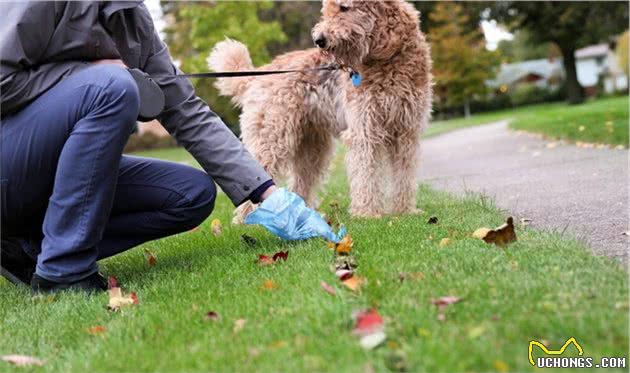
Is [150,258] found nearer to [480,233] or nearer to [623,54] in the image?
[480,233]

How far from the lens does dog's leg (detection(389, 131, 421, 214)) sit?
5691 mm

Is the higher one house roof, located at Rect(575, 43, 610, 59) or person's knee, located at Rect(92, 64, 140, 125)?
person's knee, located at Rect(92, 64, 140, 125)

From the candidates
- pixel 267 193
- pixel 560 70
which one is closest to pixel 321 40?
pixel 267 193

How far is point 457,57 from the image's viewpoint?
47688mm

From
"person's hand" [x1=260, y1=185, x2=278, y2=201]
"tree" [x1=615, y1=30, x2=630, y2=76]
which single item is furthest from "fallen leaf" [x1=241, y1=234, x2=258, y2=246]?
"tree" [x1=615, y1=30, x2=630, y2=76]

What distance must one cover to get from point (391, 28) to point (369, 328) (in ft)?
10.6

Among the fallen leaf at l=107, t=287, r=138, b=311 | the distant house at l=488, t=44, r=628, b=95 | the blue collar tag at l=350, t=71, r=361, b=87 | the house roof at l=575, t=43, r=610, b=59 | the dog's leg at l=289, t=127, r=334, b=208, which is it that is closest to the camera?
the fallen leaf at l=107, t=287, r=138, b=311

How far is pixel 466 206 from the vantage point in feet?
18.0

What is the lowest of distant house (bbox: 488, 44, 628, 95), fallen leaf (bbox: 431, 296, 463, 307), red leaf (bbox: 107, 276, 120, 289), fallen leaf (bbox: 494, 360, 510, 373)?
distant house (bbox: 488, 44, 628, 95)

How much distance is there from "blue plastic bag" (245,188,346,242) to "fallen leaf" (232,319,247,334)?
130 cm

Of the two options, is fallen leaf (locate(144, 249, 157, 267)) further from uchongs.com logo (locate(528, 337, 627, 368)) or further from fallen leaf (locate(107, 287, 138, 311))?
uchongs.com logo (locate(528, 337, 627, 368))

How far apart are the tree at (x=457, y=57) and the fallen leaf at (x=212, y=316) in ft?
141

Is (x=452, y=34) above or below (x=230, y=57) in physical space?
below

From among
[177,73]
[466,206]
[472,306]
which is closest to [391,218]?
[466,206]
